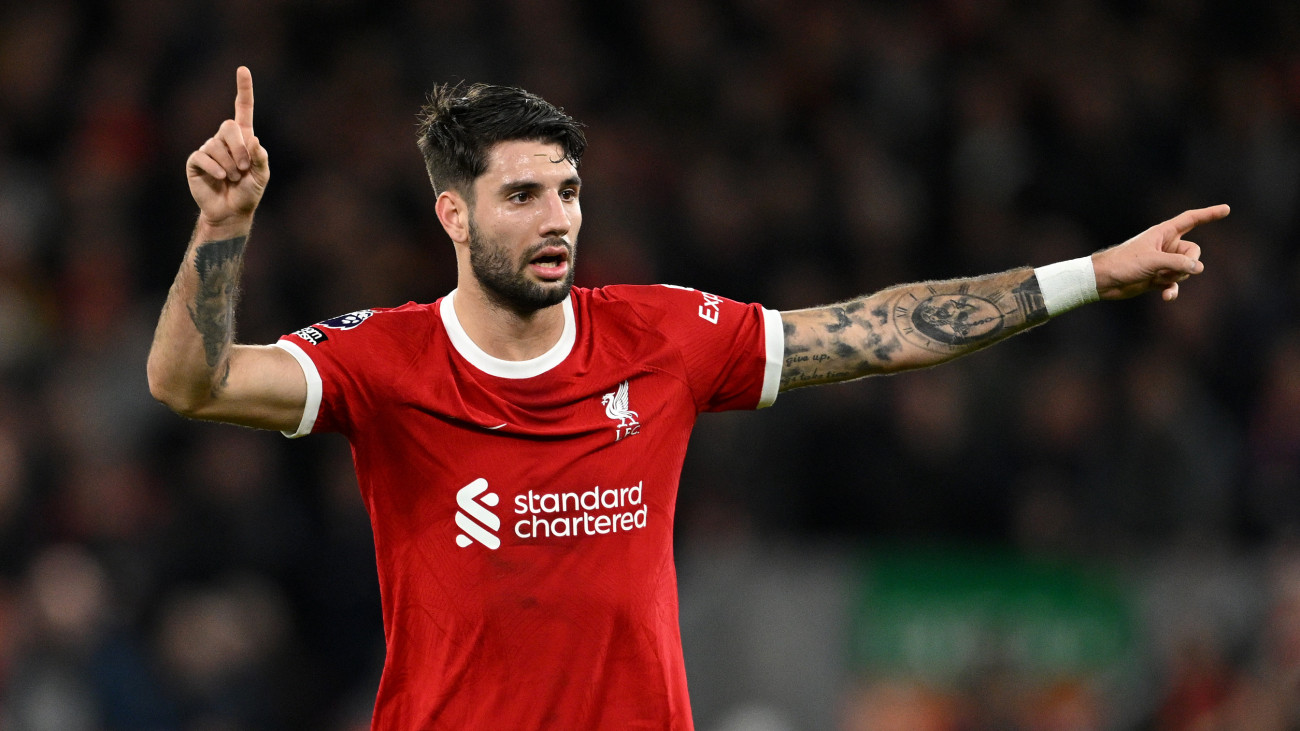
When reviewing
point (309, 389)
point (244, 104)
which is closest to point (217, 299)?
point (309, 389)

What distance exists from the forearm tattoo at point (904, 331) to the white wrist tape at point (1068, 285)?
26 mm

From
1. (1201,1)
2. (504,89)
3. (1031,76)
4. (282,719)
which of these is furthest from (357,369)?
(1201,1)

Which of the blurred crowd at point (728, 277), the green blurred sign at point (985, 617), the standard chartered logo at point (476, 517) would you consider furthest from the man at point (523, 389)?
the green blurred sign at point (985, 617)

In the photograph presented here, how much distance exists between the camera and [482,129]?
434cm

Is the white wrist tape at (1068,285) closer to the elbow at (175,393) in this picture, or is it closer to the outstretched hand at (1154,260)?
the outstretched hand at (1154,260)

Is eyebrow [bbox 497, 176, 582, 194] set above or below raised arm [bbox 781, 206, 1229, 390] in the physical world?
above

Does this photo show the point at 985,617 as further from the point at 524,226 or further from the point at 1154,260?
the point at 524,226

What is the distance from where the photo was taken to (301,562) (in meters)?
9.34

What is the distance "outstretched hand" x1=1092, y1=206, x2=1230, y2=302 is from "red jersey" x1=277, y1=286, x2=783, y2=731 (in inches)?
49.1

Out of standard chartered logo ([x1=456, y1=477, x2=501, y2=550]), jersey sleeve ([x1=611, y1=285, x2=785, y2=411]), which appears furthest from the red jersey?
jersey sleeve ([x1=611, y1=285, x2=785, y2=411])

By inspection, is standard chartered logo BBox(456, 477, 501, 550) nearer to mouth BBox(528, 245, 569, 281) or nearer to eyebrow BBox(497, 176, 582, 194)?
mouth BBox(528, 245, 569, 281)

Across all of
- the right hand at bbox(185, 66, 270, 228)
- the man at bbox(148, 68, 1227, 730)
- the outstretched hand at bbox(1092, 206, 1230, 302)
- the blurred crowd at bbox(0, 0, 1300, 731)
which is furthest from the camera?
the blurred crowd at bbox(0, 0, 1300, 731)

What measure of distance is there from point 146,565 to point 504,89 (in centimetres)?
565

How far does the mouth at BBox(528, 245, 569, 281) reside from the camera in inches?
168
